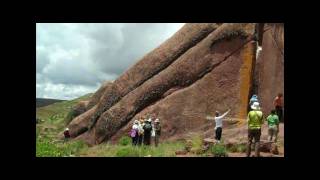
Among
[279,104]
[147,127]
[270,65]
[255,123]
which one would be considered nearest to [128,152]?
[147,127]

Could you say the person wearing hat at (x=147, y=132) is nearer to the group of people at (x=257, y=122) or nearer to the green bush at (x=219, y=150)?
the group of people at (x=257, y=122)

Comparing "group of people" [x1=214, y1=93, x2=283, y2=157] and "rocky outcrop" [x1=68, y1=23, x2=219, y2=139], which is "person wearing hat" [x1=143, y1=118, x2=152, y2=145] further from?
"rocky outcrop" [x1=68, y1=23, x2=219, y2=139]

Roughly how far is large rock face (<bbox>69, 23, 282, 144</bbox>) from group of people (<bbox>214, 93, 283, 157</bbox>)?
1914mm

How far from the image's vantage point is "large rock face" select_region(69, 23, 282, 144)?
87.2 feet

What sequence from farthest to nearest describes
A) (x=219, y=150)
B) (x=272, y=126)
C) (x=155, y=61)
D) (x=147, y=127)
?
(x=155, y=61)
(x=147, y=127)
(x=272, y=126)
(x=219, y=150)

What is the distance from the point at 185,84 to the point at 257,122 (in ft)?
34.9

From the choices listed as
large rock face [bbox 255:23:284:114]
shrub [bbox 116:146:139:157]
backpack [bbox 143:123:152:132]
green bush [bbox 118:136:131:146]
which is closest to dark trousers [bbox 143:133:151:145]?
backpack [bbox 143:123:152:132]

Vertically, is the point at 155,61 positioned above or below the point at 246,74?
above

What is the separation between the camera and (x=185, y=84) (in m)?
28.2

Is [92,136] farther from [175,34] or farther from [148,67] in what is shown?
[175,34]

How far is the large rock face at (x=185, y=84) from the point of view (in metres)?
26.6

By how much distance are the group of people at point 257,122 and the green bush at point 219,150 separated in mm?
787

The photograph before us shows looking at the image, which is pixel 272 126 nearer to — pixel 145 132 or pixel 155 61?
pixel 145 132

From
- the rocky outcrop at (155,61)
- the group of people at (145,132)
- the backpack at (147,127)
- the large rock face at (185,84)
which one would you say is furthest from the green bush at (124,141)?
the rocky outcrop at (155,61)
